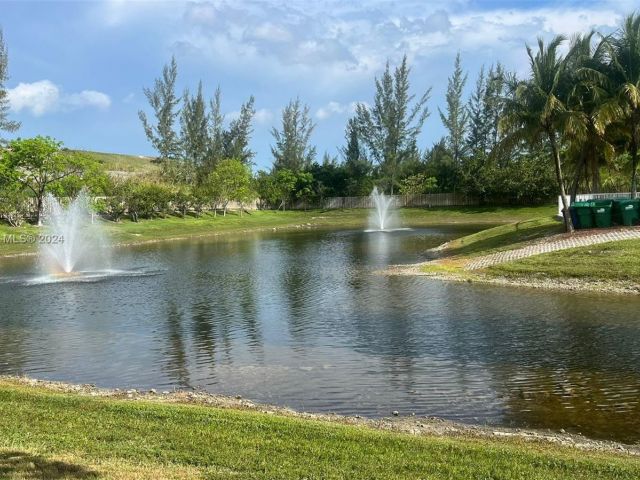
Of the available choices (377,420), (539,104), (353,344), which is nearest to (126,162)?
(539,104)

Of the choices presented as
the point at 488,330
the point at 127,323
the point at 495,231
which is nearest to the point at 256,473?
the point at 488,330

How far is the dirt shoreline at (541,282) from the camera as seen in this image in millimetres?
17938

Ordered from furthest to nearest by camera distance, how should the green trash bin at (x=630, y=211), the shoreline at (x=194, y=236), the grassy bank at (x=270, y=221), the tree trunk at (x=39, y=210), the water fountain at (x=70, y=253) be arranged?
the tree trunk at (x=39, y=210), the grassy bank at (x=270, y=221), the shoreline at (x=194, y=236), the water fountain at (x=70, y=253), the green trash bin at (x=630, y=211)

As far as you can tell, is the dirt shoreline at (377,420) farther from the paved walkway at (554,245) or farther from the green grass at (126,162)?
the green grass at (126,162)

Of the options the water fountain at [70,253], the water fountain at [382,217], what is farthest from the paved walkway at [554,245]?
the water fountain at [382,217]

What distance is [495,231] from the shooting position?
3131 centimetres

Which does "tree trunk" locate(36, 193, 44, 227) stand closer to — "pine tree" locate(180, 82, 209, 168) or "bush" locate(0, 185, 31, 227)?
"bush" locate(0, 185, 31, 227)

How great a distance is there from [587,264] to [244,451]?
55.4ft

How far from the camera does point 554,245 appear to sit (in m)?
23.6

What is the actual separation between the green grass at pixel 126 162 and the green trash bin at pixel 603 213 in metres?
60.6

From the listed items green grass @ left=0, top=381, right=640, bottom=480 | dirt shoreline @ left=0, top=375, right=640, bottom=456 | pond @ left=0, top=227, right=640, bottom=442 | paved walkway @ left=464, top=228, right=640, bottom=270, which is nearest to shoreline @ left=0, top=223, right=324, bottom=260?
pond @ left=0, top=227, right=640, bottom=442

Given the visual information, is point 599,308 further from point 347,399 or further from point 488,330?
point 347,399

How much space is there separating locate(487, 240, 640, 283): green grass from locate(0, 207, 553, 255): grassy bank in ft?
97.4

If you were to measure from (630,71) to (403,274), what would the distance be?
626 inches
